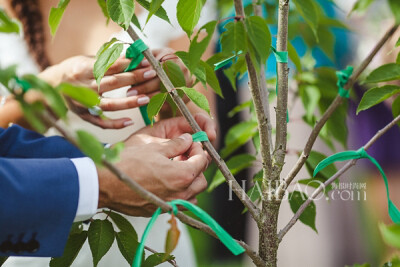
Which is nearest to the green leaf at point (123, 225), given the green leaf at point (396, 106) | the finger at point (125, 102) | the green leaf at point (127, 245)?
the green leaf at point (127, 245)

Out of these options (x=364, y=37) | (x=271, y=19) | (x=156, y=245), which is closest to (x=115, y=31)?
(x=271, y=19)

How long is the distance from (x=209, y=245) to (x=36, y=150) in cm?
108

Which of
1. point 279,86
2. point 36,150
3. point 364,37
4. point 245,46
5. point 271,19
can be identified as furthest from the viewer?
point 364,37

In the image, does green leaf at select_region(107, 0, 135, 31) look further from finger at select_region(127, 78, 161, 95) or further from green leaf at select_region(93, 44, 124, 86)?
finger at select_region(127, 78, 161, 95)

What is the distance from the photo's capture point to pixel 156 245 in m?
1.18

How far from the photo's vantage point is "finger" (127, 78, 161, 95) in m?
0.86

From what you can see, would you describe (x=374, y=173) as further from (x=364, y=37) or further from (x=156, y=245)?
(x=156, y=245)

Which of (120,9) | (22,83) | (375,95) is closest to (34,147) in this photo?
(120,9)

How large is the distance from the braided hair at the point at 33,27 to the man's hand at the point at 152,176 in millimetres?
954

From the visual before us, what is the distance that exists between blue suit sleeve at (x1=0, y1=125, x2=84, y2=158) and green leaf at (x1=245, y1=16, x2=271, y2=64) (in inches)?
17.4

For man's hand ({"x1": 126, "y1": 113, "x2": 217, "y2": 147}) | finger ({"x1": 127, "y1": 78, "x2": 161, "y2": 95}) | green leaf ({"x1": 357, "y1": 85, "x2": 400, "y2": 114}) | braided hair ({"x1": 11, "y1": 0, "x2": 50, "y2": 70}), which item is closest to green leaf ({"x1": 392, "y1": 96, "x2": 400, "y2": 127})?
green leaf ({"x1": 357, "y1": 85, "x2": 400, "y2": 114})

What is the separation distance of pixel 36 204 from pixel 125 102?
0.33 meters

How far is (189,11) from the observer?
1.87 ft

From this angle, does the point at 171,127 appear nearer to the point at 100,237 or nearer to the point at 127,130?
the point at 100,237
